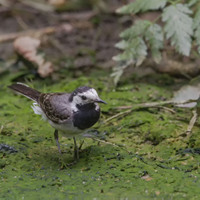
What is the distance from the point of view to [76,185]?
4035 mm

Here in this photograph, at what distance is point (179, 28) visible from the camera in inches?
207

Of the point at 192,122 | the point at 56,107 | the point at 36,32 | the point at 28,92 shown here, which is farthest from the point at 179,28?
the point at 36,32

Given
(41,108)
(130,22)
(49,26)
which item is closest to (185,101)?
(41,108)

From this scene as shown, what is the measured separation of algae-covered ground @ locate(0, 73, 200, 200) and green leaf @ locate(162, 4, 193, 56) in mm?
1001

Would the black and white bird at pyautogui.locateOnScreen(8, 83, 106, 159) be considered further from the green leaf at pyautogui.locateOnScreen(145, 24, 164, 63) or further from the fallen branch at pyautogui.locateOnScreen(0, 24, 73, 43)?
the fallen branch at pyautogui.locateOnScreen(0, 24, 73, 43)

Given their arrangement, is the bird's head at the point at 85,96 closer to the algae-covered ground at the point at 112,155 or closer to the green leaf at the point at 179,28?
the algae-covered ground at the point at 112,155

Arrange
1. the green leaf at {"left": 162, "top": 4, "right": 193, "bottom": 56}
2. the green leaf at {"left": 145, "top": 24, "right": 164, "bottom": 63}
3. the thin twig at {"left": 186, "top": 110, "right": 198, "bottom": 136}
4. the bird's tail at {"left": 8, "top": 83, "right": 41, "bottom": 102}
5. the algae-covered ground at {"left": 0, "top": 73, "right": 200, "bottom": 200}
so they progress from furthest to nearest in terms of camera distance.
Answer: the green leaf at {"left": 145, "top": 24, "right": 164, "bottom": 63} → the bird's tail at {"left": 8, "top": 83, "right": 41, "bottom": 102} → the green leaf at {"left": 162, "top": 4, "right": 193, "bottom": 56} → the thin twig at {"left": 186, "top": 110, "right": 198, "bottom": 136} → the algae-covered ground at {"left": 0, "top": 73, "right": 200, "bottom": 200}

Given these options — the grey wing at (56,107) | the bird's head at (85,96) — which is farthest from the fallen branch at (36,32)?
the bird's head at (85,96)

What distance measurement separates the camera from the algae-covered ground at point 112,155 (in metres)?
3.89

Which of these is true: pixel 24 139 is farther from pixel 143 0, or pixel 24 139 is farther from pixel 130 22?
pixel 130 22

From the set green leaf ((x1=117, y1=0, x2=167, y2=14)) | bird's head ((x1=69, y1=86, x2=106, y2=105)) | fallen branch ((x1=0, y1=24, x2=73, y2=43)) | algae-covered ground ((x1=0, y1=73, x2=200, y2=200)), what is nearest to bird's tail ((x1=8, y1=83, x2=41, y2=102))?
algae-covered ground ((x1=0, y1=73, x2=200, y2=200))

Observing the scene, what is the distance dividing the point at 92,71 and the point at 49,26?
7.89 ft

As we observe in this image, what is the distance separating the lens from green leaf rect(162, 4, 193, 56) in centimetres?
522

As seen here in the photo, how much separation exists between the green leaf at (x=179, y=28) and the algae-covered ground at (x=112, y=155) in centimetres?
100
